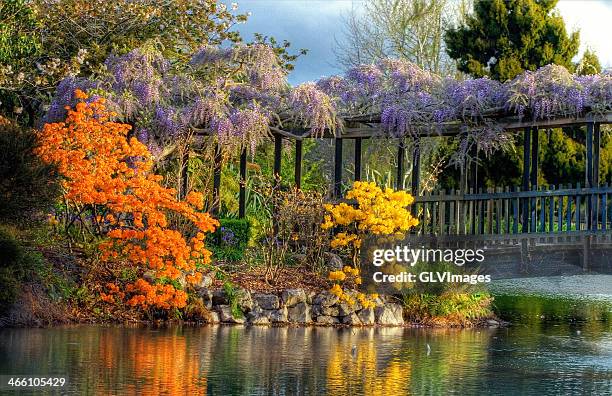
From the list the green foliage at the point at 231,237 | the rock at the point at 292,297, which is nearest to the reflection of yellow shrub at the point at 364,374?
the rock at the point at 292,297

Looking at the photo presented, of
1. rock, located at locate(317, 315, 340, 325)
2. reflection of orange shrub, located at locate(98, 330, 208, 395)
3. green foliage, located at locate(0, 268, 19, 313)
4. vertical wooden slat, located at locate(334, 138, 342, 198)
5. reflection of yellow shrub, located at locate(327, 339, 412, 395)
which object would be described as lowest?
reflection of yellow shrub, located at locate(327, 339, 412, 395)

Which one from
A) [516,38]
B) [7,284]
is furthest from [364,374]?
[516,38]

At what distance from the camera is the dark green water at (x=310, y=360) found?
32.6ft

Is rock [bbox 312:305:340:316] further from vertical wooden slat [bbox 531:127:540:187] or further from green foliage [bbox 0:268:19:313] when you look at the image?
green foliage [bbox 0:268:19:313]

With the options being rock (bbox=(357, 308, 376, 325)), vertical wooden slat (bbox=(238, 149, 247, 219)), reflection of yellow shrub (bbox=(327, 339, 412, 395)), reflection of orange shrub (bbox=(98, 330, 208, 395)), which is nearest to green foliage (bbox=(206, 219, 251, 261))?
vertical wooden slat (bbox=(238, 149, 247, 219))

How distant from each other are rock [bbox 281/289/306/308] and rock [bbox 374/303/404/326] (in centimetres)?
129

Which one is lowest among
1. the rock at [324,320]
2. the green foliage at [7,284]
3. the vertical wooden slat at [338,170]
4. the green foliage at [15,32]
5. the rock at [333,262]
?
the rock at [324,320]

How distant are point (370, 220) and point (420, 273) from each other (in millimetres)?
1415

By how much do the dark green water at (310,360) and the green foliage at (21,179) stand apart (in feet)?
5.68

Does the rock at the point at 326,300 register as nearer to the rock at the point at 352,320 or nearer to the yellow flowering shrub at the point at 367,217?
the yellow flowering shrub at the point at 367,217

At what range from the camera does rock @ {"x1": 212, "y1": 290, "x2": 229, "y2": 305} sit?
1653 cm

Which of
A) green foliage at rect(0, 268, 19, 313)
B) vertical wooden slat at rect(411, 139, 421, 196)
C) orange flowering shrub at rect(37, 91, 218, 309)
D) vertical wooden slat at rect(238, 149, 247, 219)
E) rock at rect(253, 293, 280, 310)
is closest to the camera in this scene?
green foliage at rect(0, 268, 19, 313)

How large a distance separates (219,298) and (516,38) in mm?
12712

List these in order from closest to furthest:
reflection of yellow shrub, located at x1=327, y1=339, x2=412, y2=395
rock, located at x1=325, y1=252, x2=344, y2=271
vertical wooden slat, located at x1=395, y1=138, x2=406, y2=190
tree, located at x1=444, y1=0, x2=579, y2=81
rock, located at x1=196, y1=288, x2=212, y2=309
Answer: reflection of yellow shrub, located at x1=327, y1=339, x2=412, y2=395 → rock, located at x1=196, y1=288, x2=212, y2=309 → rock, located at x1=325, y1=252, x2=344, y2=271 → vertical wooden slat, located at x1=395, y1=138, x2=406, y2=190 → tree, located at x1=444, y1=0, x2=579, y2=81
